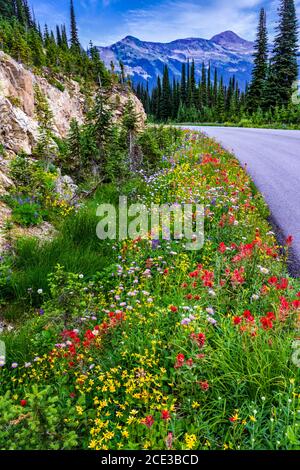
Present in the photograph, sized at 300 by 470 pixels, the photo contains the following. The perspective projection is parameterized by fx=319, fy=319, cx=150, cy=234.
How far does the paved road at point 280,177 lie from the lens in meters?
7.06

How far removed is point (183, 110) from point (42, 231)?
83.0 meters

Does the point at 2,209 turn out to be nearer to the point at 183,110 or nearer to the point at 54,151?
the point at 54,151

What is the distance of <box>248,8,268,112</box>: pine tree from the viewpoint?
41.4 metres

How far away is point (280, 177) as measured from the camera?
1026 centimetres

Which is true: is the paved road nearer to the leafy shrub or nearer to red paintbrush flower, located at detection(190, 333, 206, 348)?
red paintbrush flower, located at detection(190, 333, 206, 348)

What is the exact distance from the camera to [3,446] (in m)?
2.43

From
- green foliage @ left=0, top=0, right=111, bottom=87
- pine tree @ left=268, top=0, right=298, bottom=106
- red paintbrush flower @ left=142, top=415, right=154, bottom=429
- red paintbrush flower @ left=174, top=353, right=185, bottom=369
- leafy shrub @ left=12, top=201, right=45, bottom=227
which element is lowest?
red paintbrush flower @ left=142, top=415, right=154, bottom=429

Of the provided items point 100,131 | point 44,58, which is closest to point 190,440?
point 100,131

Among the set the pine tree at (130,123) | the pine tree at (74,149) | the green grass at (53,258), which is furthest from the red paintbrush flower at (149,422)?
the pine tree at (130,123)

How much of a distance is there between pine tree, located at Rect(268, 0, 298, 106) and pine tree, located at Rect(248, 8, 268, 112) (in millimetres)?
3760

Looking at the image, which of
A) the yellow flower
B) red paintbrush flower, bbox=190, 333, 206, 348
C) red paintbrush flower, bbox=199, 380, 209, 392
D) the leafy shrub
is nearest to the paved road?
red paintbrush flower, bbox=190, 333, 206, 348

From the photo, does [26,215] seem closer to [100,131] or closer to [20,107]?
[100,131]

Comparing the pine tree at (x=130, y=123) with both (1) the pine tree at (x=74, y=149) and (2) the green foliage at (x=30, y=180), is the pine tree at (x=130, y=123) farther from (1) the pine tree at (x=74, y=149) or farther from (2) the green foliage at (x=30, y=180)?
(2) the green foliage at (x=30, y=180)
